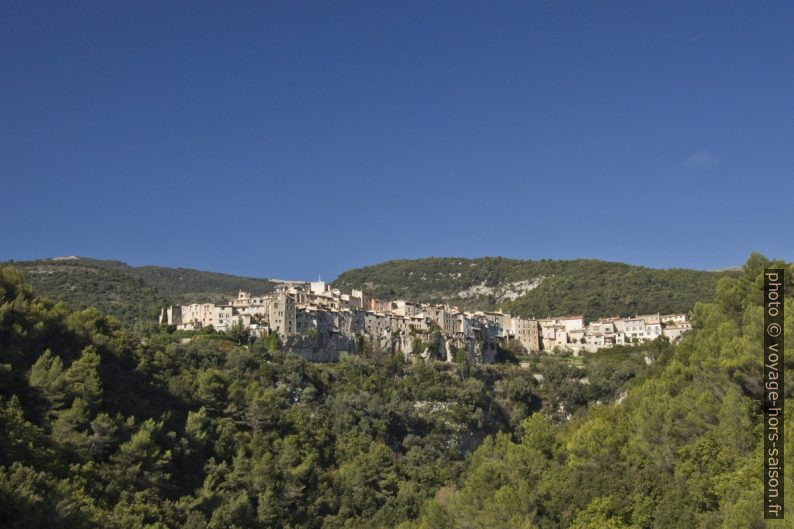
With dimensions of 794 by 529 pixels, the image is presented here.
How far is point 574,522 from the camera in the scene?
23484 millimetres

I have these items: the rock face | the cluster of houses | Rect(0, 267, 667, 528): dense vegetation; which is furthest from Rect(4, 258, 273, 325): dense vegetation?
Rect(0, 267, 667, 528): dense vegetation

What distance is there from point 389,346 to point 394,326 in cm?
275

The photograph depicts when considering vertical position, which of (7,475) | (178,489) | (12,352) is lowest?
(178,489)

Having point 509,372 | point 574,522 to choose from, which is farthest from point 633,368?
point 574,522

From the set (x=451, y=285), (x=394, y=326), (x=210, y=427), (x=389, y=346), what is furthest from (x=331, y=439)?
(x=451, y=285)

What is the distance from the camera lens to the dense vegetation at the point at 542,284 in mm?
99162

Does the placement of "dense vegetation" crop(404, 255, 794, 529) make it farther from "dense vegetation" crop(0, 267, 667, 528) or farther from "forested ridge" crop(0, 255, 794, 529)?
"dense vegetation" crop(0, 267, 667, 528)

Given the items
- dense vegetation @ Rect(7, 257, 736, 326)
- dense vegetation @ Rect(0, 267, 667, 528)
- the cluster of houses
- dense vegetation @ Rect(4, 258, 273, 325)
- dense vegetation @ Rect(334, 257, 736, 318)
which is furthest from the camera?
dense vegetation @ Rect(334, 257, 736, 318)

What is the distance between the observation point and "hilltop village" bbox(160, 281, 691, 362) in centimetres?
6234

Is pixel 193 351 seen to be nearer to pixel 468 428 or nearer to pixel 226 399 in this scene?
pixel 226 399

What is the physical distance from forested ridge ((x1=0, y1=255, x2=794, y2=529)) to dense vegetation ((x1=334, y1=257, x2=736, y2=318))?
4058 centimetres

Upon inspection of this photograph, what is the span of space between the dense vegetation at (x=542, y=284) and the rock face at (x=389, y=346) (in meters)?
25.5

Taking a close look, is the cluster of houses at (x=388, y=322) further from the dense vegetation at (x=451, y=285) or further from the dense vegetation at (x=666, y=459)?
the dense vegetation at (x=666, y=459)

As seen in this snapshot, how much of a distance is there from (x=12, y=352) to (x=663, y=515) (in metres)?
27.4
